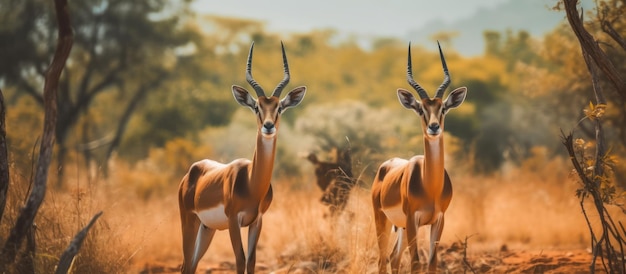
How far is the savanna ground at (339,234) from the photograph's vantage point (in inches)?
334

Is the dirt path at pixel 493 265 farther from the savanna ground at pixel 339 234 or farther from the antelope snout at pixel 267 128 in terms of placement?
the antelope snout at pixel 267 128

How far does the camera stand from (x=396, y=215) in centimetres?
789

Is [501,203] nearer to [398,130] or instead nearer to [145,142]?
[398,130]

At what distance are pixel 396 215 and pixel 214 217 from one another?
1659 mm

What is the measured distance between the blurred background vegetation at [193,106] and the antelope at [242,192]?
3800 millimetres

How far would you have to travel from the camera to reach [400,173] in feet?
26.2

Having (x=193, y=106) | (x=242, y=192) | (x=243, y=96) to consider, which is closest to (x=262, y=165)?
(x=242, y=192)

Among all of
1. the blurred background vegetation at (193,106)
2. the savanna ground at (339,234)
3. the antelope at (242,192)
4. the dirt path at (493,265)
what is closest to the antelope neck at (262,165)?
the antelope at (242,192)

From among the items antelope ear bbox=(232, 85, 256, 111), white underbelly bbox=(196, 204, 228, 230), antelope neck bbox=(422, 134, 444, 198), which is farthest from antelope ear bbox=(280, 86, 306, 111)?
antelope neck bbox=(422, 134, 444, 198)

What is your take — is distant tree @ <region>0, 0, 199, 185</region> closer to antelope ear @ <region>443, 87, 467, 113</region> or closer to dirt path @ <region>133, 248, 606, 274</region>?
dirt path @ <region>133, 248, 606, 274</region>

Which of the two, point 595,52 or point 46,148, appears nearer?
point 46,148

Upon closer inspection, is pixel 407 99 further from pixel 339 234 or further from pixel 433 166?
pixel 339 234

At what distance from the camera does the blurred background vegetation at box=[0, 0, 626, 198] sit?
1952 cm

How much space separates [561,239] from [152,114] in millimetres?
24208
